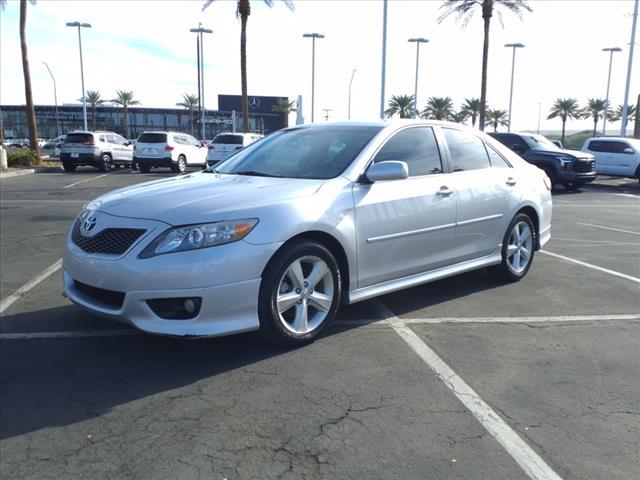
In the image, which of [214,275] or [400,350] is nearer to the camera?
[214,275]

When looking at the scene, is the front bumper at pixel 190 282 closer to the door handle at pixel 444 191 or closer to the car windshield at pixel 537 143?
the door handle at pixel 444 191

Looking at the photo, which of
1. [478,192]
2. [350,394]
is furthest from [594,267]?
[350,394]

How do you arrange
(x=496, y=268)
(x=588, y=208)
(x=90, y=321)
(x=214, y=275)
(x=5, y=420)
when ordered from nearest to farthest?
(x=5, y=420), (x=214, y=275), (x=90, y=321), (x=496, y=268), (x=588, y=208)

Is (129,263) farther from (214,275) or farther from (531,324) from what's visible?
(531,324)

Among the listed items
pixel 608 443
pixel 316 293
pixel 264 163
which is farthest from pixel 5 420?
pixel 608 443

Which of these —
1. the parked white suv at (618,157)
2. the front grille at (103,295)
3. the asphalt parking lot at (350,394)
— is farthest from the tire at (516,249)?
the parked white suv at (618,157)

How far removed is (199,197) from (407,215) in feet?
5.73

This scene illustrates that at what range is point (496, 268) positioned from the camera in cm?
604

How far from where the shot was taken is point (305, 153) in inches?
197

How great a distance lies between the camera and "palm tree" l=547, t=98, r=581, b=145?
7375 centimetres

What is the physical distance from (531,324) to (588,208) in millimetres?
10590

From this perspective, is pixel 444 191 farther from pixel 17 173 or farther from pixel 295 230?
pixel 17 173

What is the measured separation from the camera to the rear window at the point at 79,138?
2436cm

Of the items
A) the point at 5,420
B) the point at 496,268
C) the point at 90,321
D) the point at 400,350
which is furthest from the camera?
the point at 496,268
